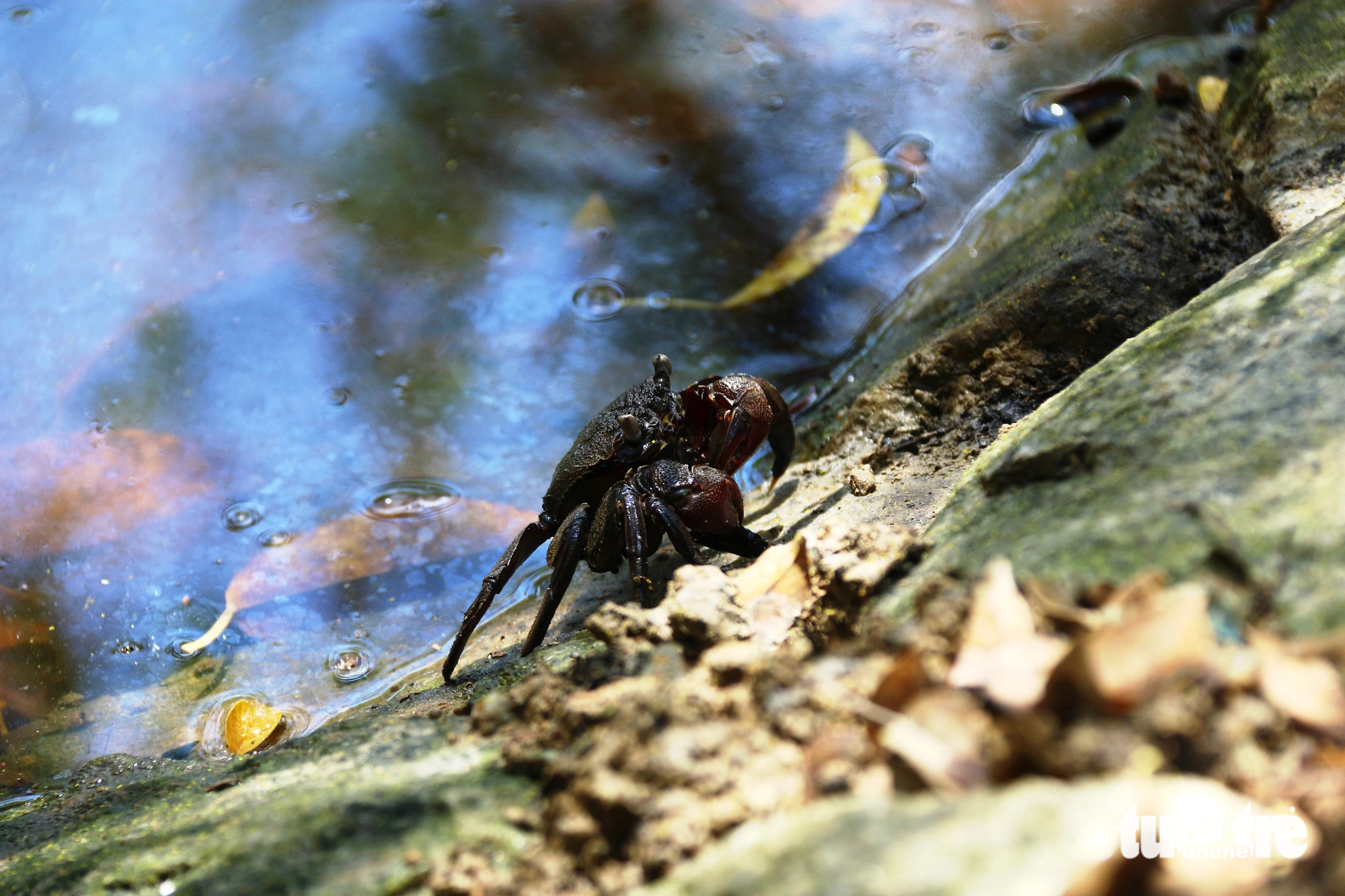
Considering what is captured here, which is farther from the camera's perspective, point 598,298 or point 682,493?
point 598,298

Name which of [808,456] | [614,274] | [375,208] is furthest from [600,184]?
[808,456]

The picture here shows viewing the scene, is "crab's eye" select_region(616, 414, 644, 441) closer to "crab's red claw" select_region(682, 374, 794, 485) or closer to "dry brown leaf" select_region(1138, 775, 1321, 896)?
"crab's red claw" select_region(682, 374, 794, 485)

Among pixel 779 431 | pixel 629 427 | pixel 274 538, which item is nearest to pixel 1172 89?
pixel 779 431

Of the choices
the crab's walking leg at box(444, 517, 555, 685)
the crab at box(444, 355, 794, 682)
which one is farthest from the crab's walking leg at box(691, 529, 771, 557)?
the crab's walking leg at box(444, 517, 555, 685)

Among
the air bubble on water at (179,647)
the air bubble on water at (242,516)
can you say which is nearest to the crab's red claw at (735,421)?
the air bubble on water at (242,516)

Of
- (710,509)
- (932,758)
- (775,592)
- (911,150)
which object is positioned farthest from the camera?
(911,150)

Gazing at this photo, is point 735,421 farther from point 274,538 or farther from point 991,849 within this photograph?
point 991,849

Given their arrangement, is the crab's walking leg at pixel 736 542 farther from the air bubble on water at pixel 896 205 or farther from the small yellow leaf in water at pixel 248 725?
the air bubble on water at pixel 896 205
